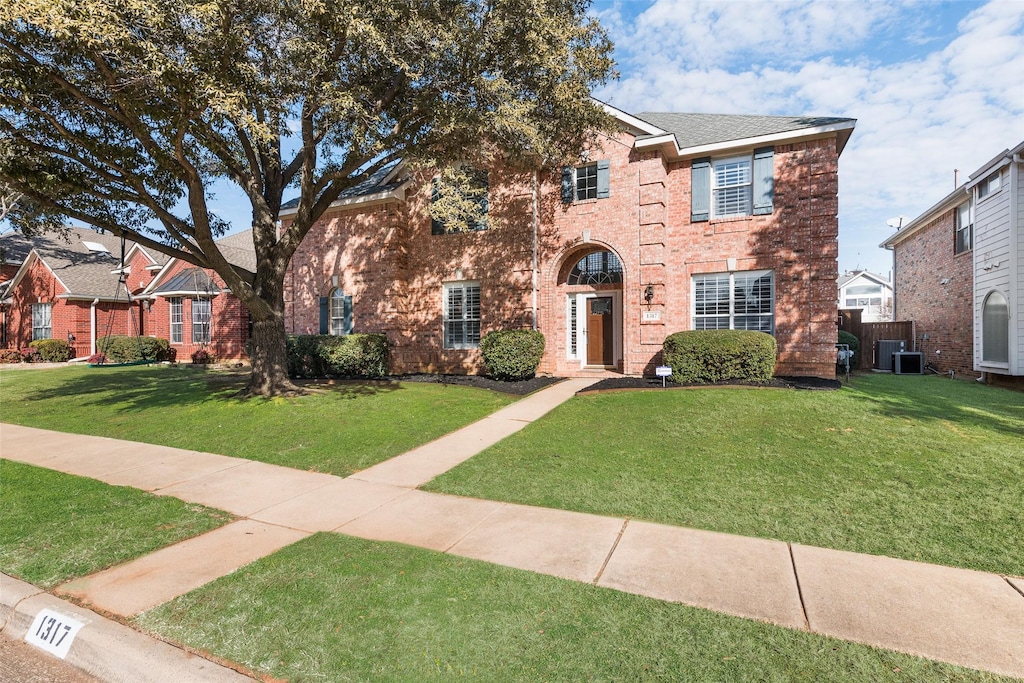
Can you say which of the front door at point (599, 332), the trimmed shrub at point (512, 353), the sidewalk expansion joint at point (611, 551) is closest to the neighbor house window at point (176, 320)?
the trimmed shrub at point (512, 353)

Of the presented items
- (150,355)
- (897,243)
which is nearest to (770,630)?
(897,243)

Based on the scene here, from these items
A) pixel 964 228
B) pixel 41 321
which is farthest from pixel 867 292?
pixel 41 321

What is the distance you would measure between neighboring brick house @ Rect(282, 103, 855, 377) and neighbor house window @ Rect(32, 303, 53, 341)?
1748cm

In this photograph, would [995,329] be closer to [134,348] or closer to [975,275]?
[975,275]

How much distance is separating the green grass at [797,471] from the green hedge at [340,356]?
769 cm

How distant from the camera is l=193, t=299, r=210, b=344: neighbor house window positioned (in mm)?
21641

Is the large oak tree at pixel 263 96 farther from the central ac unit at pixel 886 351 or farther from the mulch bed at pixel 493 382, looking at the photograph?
the central ac unit at pixel 886 351

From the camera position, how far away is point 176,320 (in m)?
22.9

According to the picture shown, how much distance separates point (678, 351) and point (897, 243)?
16827 mm

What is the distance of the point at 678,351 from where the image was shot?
11094 millimetres

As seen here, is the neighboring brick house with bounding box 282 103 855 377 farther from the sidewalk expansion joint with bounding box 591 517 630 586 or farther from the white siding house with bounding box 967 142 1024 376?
the sidewalk expansion joint with bounding box 591 517 630 586

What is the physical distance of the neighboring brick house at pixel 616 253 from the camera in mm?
12133

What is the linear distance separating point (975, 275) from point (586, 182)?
1171 centimetres

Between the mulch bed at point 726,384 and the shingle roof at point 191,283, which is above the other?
the shingle roof at point 191,283
